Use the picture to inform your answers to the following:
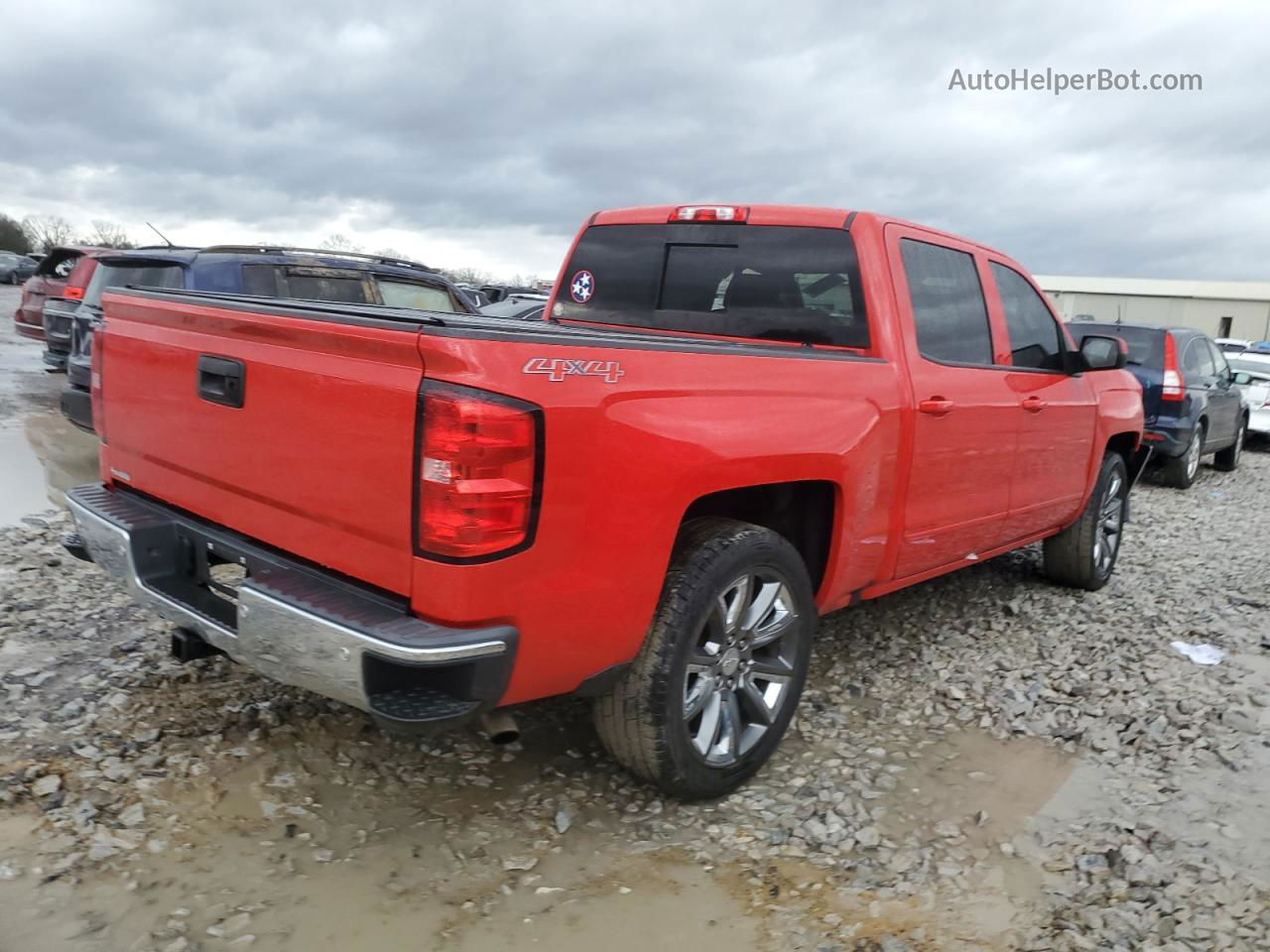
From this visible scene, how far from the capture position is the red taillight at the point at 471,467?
2.13 m

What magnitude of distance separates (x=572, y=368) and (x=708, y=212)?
1.88 meters

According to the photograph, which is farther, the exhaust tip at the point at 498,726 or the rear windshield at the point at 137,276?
the rear windshield at the point at 137,276

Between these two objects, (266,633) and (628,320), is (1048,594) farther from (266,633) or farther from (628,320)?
(266,633)

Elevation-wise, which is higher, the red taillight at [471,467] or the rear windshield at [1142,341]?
the rear windshield at [1142,341]

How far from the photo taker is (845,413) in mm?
3162

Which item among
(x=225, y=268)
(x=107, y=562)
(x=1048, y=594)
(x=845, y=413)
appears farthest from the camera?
(x=225, y=268)

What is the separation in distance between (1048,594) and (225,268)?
5645 mm

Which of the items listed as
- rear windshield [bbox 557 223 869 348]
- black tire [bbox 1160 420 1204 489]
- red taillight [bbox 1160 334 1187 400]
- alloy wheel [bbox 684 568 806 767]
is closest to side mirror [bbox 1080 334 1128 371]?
rear windshield [bbox 557 223 869 348]

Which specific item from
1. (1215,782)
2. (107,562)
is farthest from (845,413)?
(107,562)

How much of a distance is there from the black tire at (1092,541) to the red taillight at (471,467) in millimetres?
4263

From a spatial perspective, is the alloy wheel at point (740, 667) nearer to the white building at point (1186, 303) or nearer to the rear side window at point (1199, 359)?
the rear side window at point (1199, 359)

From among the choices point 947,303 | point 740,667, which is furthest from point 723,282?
point 740,667

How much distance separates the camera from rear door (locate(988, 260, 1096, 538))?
4434 mm

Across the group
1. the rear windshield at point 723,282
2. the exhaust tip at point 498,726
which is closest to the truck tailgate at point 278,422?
the exhaust tip at point 498,726
